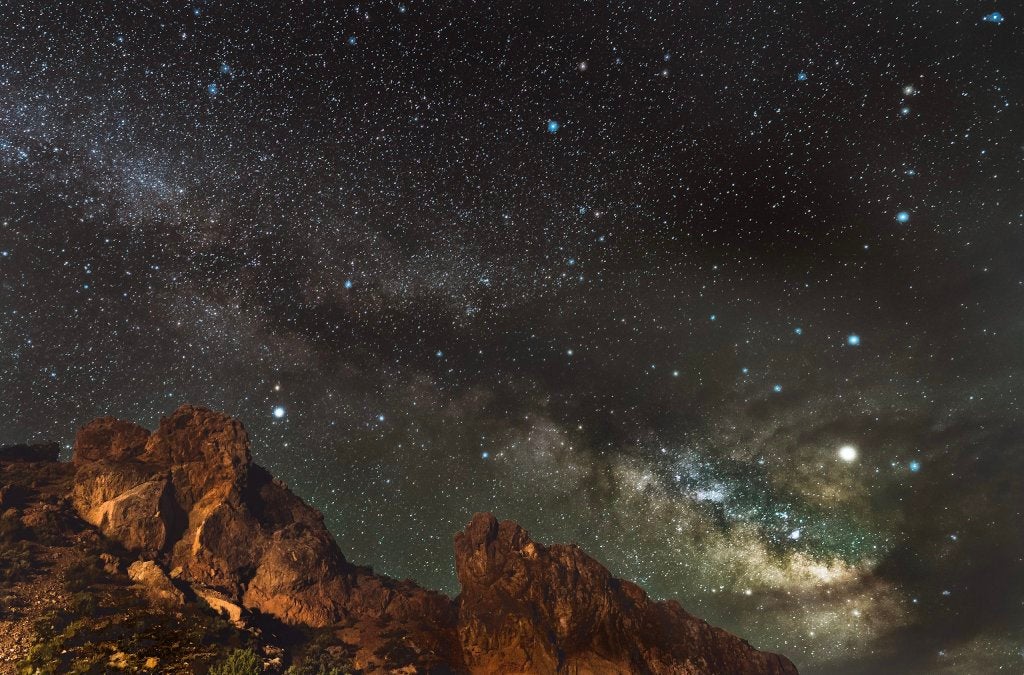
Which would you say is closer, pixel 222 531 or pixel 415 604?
pixel 222 531

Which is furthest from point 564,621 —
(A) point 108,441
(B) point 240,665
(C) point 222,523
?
(A) point 108,441

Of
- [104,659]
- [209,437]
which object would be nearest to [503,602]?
[209,437]

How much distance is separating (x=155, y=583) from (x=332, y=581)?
72.6ft

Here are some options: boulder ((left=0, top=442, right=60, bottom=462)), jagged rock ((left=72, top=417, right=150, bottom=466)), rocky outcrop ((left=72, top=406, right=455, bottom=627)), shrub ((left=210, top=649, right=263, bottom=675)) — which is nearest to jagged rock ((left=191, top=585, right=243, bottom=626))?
rocky outcrop ((left=72, top=406, right=455, bottom=627))

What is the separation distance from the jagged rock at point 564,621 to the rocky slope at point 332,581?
0.19 metres

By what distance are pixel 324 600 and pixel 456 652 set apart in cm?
1699

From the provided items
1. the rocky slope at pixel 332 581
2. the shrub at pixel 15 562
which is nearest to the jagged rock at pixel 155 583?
the rocky slope at pixel 332 581

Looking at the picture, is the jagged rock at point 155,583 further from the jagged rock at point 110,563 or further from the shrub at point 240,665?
the shrub at point 240,665

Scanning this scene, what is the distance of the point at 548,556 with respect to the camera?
7894 cm

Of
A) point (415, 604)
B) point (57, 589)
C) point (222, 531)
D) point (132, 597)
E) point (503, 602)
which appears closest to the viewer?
point (57, 589)

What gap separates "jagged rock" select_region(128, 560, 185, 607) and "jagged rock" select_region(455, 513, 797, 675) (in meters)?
33.9

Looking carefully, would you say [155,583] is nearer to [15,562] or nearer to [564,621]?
[15,562]

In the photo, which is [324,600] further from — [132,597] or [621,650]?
[621,650]

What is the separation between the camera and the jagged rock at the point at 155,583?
42.7m
